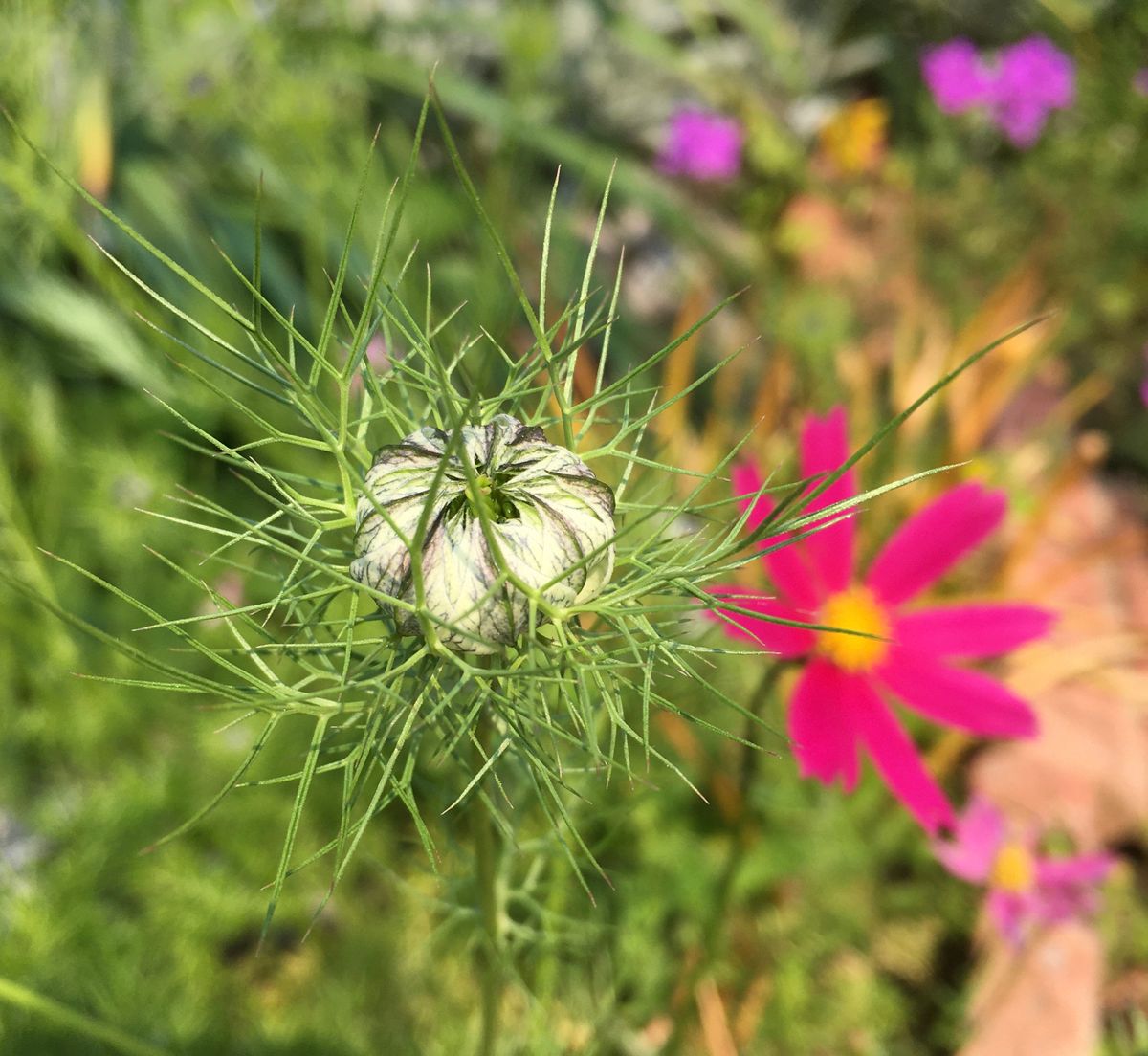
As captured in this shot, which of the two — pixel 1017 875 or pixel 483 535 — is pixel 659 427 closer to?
pixel 1017 875

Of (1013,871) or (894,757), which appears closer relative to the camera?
(894,757)

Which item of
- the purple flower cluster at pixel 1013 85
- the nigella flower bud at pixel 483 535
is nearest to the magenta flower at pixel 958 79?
the purple flower cluster at pixel 1013 85

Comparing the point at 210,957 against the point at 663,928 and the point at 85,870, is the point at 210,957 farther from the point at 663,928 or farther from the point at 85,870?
the point at 663,928

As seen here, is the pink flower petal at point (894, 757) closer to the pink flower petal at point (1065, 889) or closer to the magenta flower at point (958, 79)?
the pink flower petal at point (1065, 889)

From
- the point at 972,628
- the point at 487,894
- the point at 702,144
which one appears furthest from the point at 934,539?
the point at 702,144

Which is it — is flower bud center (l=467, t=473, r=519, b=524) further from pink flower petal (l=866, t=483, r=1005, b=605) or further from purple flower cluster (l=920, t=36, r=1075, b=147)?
purple flower cluster (l=920, t=36, r=1075, b=147)

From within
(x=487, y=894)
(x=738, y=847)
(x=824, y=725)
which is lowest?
(x=487, y=894)

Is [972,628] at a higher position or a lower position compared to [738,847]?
higher
